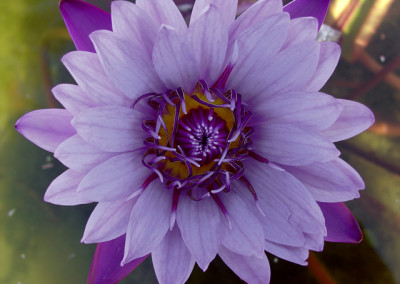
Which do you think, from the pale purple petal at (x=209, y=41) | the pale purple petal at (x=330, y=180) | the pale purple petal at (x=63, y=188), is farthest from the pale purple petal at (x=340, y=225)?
the pale purple petal at (x=63, y=188)

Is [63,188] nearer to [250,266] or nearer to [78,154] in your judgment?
[78,154]

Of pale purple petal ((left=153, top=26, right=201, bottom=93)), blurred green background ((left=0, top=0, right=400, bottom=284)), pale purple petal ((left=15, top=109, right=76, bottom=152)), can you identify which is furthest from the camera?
blurred green background ((left=0, top=0, right=400, bottom=284))

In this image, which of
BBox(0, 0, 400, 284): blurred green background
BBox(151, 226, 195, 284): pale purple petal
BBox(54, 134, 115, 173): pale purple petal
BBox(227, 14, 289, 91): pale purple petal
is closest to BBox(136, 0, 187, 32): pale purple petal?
BBox(227, 14, 289, 91): pale purple petal

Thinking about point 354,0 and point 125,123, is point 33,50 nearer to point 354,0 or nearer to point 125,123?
point 125,123

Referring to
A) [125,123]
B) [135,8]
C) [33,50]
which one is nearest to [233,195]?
[125,123]

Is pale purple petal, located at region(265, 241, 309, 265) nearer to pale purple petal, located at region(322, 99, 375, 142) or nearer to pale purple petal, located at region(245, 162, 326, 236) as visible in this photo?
pale purple petal, located at region(245, 162, 326, 236)

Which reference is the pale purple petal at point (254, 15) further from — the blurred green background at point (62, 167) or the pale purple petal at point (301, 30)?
the blurred green background at point (62, 167)

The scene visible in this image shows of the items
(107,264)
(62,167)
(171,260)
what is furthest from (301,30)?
(62,167)
